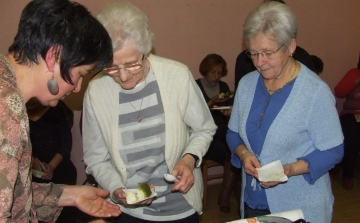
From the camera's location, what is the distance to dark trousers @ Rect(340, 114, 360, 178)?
13.5ft

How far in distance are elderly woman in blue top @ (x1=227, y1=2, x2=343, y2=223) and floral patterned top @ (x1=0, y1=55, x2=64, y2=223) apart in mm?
1044

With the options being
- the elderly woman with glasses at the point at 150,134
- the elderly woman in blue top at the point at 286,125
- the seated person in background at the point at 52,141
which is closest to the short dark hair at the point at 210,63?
the seated person in background at the point at 52,141

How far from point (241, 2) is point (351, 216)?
7.56ft

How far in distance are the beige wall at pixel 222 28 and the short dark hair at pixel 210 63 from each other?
0.13 meters

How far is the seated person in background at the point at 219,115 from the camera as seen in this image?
3734 millimetres

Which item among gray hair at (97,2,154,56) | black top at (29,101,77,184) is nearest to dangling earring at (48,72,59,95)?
gray hair at (97,2,154,56)

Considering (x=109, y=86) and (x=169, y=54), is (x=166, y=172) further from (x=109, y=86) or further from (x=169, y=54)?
(x=169, y=54)

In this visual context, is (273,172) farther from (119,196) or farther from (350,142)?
(350,142)

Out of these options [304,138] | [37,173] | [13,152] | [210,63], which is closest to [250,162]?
[304,138]

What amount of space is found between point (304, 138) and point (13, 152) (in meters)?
1.29

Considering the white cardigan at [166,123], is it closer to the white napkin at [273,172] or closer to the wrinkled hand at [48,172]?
the white napkin at [273,172]

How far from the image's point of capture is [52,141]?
3291 mm

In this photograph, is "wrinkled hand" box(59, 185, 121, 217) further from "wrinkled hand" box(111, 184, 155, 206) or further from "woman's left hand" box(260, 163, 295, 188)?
"woman's left hand" box(260, 163, 295, 188)

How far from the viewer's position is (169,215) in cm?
185
